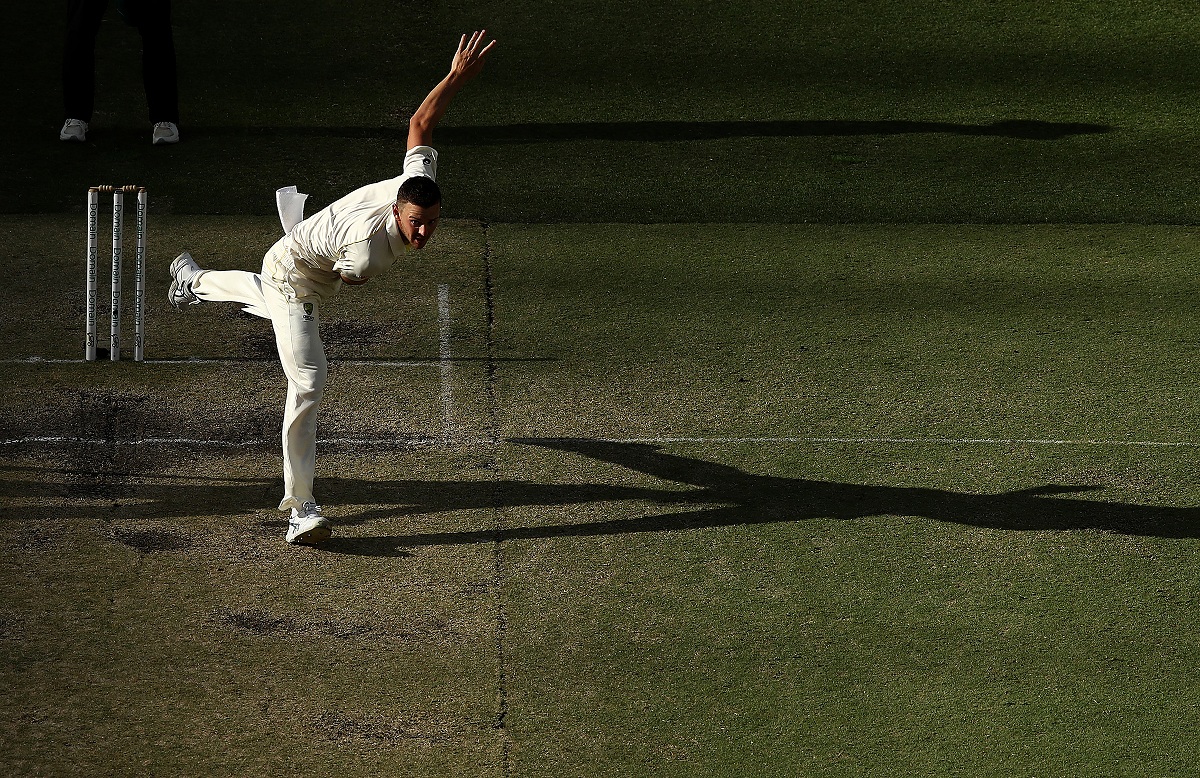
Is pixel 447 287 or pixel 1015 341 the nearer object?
pixel 1015 341

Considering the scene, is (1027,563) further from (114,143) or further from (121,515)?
(114,143)

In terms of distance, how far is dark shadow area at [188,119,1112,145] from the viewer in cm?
1173

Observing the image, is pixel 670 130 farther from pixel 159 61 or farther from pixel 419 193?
pixel 419 193

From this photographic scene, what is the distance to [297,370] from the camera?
618 cm

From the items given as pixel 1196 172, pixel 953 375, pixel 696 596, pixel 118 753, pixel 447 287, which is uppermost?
pixel 1196 172

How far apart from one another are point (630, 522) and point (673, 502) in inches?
11.8

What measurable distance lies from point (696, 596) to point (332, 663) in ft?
5.34

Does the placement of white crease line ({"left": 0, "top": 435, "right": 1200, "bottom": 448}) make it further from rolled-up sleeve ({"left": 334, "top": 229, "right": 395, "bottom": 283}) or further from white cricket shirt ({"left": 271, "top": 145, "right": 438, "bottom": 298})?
rolled-up sleeve ({"left": 334, "top": 229, "right": 395, "bottom": 283})

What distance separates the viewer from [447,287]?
9250 millimetres

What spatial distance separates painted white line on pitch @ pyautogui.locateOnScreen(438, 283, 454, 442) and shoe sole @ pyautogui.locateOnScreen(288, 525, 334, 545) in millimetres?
1225

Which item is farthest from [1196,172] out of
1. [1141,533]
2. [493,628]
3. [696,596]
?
[493,628]

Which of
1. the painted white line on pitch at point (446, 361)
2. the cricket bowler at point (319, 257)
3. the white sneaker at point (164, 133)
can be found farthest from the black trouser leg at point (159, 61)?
the cricket bowler at point (319, 257)

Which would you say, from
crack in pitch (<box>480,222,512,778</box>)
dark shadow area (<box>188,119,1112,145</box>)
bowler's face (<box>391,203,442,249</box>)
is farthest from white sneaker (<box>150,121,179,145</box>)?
bowler's face (<box>391,203,442,249</box>)

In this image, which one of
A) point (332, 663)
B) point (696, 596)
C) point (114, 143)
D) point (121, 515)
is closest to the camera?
point (332, 663)
